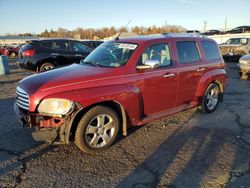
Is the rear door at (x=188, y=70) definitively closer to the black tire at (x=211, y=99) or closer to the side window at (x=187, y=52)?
the side window at (x=187, y=52)

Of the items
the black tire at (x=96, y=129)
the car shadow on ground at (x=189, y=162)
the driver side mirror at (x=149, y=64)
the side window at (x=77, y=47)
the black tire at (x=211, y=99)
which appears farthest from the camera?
the side window at (x=77, y=47)

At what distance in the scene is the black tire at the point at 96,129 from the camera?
3.87 m

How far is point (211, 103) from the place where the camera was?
623 cm

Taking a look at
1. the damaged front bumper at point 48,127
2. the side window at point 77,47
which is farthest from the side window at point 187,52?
the side window at point 77,47

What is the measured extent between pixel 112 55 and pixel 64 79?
4.05ft

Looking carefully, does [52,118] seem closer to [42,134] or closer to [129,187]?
[42,134]

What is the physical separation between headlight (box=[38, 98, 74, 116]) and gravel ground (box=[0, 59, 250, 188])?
0.79 metres

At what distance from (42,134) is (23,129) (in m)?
1.63

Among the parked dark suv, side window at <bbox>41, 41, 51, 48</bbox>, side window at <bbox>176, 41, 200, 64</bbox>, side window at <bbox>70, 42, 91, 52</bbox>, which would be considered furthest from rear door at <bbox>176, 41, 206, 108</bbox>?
side window at <bbox>41, 41, 51, 48</bbox>

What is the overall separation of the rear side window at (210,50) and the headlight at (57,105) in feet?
12.0

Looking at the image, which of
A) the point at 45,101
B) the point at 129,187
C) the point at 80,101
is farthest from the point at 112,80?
the point at 129,187

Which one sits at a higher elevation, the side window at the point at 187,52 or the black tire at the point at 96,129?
the side window at the point at 187,52

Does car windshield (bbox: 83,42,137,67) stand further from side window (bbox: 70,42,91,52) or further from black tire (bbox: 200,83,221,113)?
side window (bbox: 70,42,91,52)

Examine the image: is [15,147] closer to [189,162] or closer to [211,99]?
[189,162]
